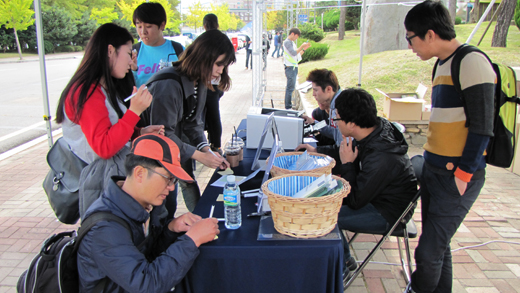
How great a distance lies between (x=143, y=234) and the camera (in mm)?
1592

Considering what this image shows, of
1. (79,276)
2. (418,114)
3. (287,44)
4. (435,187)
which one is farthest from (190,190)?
(287,44)

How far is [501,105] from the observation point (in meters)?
1.85

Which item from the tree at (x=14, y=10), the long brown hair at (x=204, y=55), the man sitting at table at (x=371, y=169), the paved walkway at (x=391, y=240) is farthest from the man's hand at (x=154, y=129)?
the tree at (x=14, y=10)

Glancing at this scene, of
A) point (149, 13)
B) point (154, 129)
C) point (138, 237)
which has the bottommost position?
point (138, 237)

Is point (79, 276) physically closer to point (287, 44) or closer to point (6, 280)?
point (6, 280)

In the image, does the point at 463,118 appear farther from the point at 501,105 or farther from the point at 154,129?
the point at 154,129

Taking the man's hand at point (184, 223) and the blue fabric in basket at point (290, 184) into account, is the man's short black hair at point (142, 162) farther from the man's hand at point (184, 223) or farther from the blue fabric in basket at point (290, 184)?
the blue fabric in basket at point (290, 184)

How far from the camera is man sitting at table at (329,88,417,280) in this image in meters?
2.12

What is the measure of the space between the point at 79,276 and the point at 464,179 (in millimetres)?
1813

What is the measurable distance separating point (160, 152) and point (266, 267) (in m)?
0.66

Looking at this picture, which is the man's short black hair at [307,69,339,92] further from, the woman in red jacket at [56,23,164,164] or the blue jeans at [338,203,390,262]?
the woman in red jacket at [56,23,164,164]

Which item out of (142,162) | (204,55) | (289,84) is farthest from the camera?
(289,84)

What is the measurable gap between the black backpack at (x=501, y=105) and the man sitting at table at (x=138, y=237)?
1.45 m

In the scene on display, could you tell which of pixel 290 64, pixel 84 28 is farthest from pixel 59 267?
pixel 84 28
